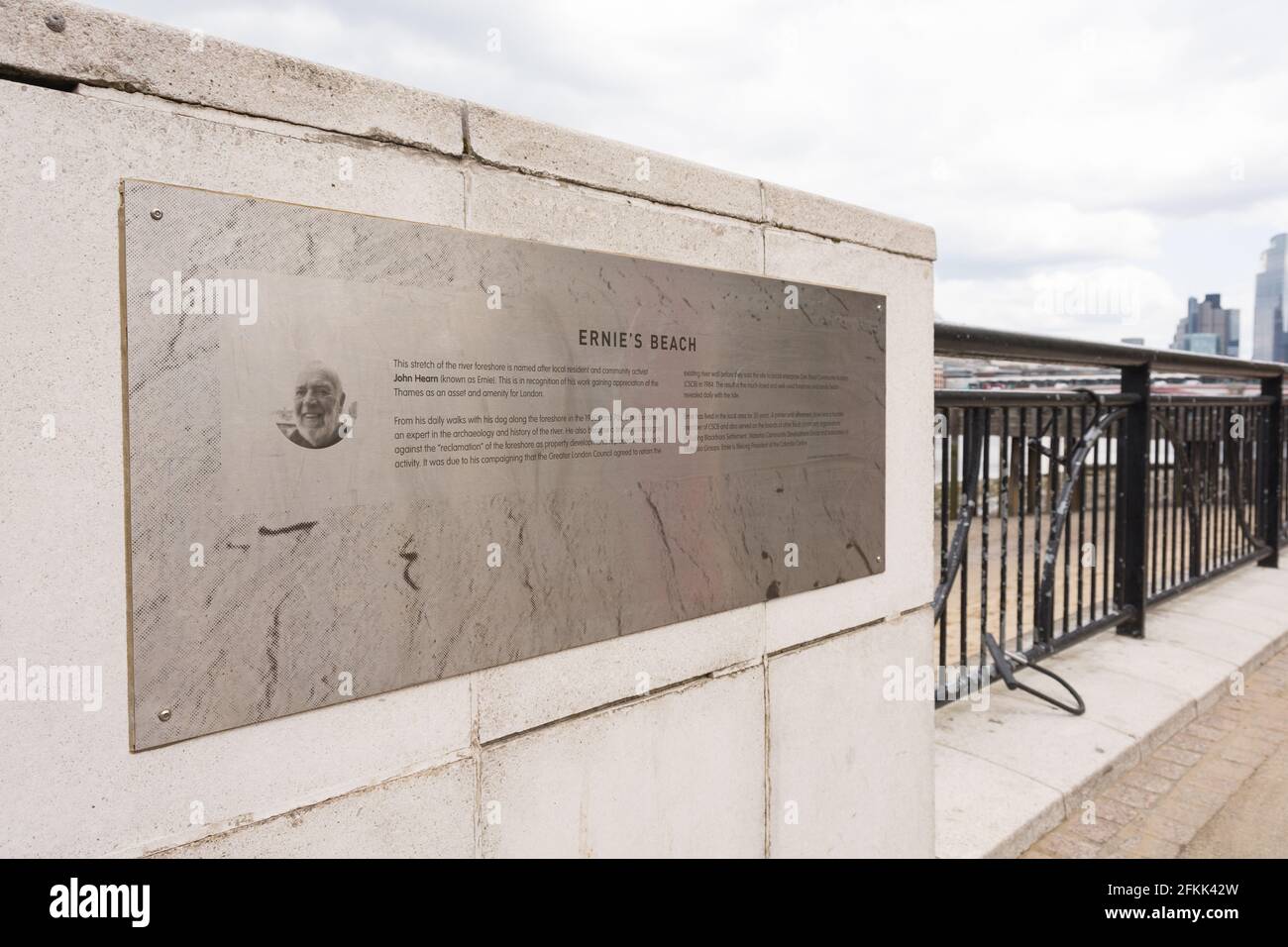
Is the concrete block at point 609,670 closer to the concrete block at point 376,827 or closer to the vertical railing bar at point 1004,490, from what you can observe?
the concrete block at point 376,827

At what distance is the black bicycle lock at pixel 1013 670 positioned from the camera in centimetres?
393

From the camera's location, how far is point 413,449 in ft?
5.08

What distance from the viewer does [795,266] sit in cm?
226

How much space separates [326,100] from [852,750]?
6.84 ft

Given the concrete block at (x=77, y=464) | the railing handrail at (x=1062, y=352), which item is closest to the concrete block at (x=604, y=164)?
the concrete block at (x=77, y=464)

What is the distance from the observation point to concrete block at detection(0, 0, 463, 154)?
1.23 metres

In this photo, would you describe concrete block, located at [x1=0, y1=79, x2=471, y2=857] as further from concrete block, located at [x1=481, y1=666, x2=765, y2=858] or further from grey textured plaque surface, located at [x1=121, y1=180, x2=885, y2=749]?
concrete block, located at [x1=481, y1=666, x2=765, y2=858]

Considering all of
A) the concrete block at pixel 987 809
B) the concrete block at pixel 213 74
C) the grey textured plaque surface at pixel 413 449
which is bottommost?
the concrete block at pixel 987 809

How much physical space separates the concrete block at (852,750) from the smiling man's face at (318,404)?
1.31 metres

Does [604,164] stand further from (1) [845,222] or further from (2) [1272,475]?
(2) [1272,475]

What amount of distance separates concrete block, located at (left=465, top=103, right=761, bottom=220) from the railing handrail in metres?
1.54

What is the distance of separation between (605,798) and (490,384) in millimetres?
969

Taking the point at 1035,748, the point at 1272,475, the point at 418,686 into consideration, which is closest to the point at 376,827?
the point at 418,686
